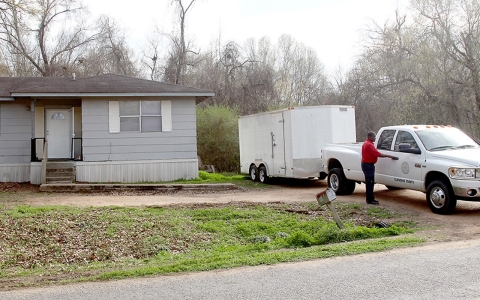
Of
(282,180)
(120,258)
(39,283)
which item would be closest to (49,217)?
(120,258)

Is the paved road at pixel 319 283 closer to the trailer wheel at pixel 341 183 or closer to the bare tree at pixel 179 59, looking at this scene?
the trailer wheel at pixel 341 183

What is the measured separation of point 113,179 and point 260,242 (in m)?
11.4

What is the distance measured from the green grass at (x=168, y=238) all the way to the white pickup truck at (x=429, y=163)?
3.44 ft

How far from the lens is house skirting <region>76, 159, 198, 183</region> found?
732 inches

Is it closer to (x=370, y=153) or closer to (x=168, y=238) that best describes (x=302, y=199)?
(x=370, y=153)

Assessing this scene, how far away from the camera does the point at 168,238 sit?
8.89m

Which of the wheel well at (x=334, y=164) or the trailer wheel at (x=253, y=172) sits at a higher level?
the wheel well at (x=334, y=164)

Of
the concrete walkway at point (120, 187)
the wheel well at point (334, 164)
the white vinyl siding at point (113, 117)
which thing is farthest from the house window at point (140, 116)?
the wheel well at point (334, 164)

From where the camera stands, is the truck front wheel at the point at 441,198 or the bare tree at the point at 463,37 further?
the bare tree at the point at 463,37

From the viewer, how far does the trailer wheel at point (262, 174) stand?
60.2 feet

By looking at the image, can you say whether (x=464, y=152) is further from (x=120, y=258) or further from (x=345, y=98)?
(x=345, y=98)

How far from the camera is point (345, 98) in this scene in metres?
36.2

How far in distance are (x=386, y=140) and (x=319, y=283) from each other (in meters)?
7.53

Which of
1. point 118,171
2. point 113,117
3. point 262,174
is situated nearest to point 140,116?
point 113,117
